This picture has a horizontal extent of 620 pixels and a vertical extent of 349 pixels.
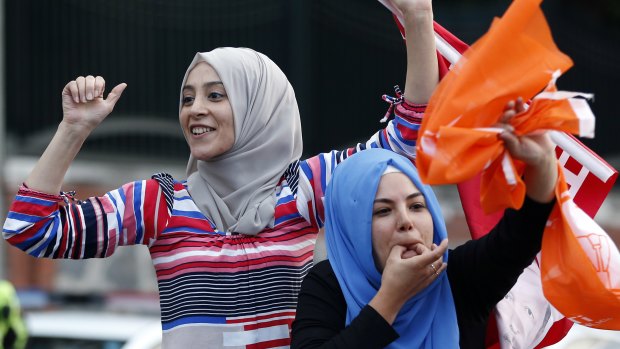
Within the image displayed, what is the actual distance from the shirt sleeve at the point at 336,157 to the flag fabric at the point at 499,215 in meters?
0.19

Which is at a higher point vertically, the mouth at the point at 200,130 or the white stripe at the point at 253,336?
the mouth at the point at 200,130

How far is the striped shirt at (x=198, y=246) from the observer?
3074 mm

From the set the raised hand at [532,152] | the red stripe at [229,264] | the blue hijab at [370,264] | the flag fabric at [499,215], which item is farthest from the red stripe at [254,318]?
the raised hand at [532,152]

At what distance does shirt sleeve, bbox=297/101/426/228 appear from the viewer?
3139mm

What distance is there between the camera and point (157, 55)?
8859mm

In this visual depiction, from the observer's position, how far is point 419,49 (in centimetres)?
311

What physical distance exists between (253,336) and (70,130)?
651mm

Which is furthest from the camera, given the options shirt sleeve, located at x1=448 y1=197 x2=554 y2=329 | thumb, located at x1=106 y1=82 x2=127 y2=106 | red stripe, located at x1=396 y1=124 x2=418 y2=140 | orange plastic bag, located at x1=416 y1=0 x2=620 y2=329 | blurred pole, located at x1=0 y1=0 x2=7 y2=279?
blurred pole, located at x1=0 y1=0 x2=7 y2=279

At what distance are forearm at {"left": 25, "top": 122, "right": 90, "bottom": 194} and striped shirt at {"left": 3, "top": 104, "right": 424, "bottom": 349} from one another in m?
0.03

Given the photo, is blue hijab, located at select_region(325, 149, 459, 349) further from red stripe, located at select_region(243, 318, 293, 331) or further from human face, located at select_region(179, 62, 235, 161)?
human face, located at select_region(179, 62, 235, 161)

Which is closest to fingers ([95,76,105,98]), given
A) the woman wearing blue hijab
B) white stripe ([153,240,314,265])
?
white stripe ([153,240,314,265])

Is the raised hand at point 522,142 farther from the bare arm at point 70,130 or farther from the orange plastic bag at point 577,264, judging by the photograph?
the bare arm at point 70,130

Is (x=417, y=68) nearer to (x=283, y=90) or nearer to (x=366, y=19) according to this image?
(x=283, y=90)

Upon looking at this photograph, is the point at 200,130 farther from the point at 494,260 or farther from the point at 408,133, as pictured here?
the point at 494,260
